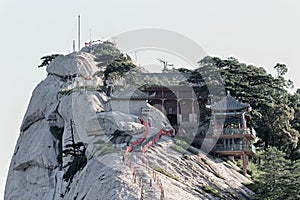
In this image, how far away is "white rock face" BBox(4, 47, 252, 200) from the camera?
54.1m

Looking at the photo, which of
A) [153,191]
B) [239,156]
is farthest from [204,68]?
[153,191]

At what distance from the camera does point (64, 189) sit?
63.6 meters

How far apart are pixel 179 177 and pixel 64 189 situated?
10476 mm

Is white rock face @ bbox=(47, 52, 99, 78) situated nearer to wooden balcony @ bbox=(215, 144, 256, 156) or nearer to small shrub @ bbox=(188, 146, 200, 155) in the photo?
small shrub @ bbox=(188, 146, 200, 155)

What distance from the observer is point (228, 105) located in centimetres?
6625

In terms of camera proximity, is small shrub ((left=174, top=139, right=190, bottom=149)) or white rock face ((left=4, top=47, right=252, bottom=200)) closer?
white rock face ((left=4, top=47, right=252, bottom=200))

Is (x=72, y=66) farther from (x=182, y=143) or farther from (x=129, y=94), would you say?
(x=182, y=143)

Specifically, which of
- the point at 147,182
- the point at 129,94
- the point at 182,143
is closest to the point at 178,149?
the point at 182,143

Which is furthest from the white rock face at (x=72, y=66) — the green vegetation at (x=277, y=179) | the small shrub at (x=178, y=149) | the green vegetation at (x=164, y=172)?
the green vegetation at (x=277, y=179)

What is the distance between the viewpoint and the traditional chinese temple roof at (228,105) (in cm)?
6589

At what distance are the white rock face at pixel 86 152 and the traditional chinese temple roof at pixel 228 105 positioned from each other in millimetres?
4558

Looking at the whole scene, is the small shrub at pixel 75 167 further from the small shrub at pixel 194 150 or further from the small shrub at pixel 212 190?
the small shrub at pixel 212 190

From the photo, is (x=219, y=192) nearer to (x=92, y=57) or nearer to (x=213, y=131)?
(x=213, y=131)

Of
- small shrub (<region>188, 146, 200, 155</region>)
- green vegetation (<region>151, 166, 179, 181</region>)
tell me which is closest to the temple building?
small shrub (<region>188, 146, 200, 155</region>)
